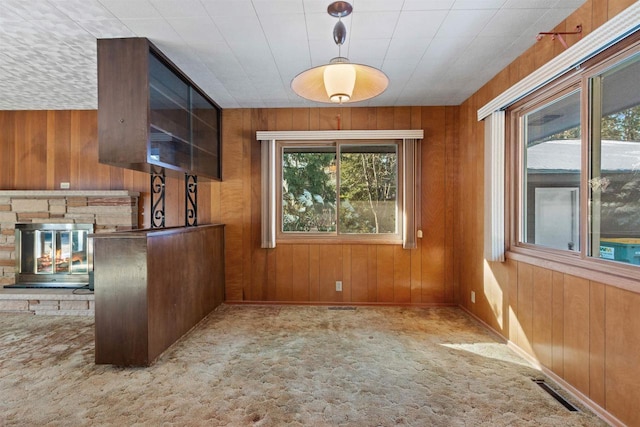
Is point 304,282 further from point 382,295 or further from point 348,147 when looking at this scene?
point 348,147

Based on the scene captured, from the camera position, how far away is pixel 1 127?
4.01 meters

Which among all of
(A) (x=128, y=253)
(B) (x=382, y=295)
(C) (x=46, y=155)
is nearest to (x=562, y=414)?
(B) (x=382, y=295)

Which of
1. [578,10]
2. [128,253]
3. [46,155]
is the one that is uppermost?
[578,10]

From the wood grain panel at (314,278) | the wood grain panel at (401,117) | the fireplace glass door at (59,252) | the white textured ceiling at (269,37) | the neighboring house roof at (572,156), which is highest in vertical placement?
the white textured ceiling at (269,37)

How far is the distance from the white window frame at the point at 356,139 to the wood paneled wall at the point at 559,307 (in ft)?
1.90

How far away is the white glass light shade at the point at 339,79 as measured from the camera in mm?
1542

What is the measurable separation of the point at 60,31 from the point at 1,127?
279 cm

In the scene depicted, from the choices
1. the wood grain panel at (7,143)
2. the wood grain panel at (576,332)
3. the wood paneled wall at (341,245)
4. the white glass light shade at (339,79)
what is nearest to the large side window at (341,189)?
the wood paneled wall at (341,245)

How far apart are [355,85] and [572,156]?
166cm

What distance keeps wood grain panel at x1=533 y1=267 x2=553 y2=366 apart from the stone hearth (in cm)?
434

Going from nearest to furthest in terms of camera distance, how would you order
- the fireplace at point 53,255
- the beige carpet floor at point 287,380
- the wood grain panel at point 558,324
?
the beige carpet floor at point 287,380 → the wood grain panel at point 558,324 → the fireplace at point 53,255

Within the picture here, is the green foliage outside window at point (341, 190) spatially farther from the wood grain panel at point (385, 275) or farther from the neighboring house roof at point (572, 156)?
the neighboring house roof at point (572, 156)

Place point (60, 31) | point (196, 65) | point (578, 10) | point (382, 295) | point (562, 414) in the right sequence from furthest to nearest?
point (382, 295)
point (196, 65)
point (60, 31)
point (578, 10)
point (562, 414)

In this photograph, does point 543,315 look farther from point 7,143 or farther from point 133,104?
point 7,143
